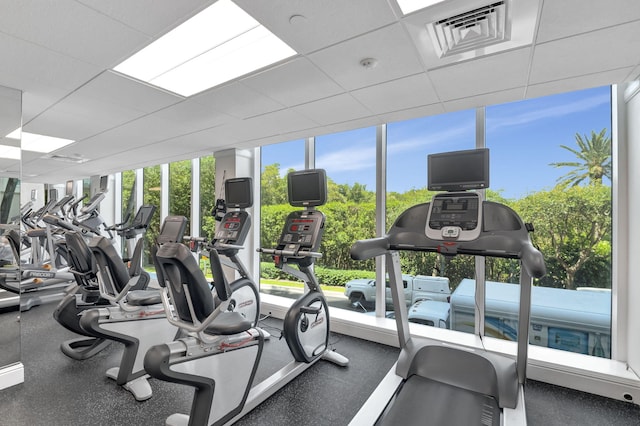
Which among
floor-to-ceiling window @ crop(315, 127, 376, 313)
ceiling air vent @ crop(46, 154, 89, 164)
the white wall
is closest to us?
the white wall

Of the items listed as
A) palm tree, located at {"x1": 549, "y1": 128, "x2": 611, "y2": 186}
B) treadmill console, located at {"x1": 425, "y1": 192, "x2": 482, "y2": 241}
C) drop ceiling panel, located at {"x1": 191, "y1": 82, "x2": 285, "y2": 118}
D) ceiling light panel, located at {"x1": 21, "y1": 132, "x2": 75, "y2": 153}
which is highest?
drop ceiling panel, located at {"x1": 191, "y1": 82, "x2": 285, "y2": 118}

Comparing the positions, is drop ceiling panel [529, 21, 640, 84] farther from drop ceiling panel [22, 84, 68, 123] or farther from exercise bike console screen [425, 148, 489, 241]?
drop ceiling panel [22, 84, 68, 123]

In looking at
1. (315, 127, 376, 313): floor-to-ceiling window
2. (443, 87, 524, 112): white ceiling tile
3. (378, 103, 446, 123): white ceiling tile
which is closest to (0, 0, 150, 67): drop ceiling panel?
(378, 103, 446, 123): white ceiling tile

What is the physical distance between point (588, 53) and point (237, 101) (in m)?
2.76

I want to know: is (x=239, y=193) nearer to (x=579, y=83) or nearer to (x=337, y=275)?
(x=337, y=275)

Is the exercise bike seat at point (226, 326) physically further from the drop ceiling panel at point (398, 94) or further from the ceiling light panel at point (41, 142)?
the ceiling light panel at point (41, 142)

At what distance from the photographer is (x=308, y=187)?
9.83 feet

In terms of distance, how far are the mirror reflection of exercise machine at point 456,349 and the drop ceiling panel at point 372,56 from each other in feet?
2.43

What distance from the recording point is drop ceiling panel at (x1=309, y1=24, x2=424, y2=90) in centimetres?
194

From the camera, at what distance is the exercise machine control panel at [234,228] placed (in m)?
3.38

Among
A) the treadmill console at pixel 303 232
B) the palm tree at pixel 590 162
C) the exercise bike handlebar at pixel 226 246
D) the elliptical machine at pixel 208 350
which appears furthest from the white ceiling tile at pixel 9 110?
the palm tree at pixel 590 162

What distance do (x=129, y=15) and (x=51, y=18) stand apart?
1.52ft

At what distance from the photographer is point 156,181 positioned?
22.9ft

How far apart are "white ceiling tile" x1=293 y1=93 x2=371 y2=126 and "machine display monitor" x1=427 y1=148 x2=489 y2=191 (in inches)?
41.3
